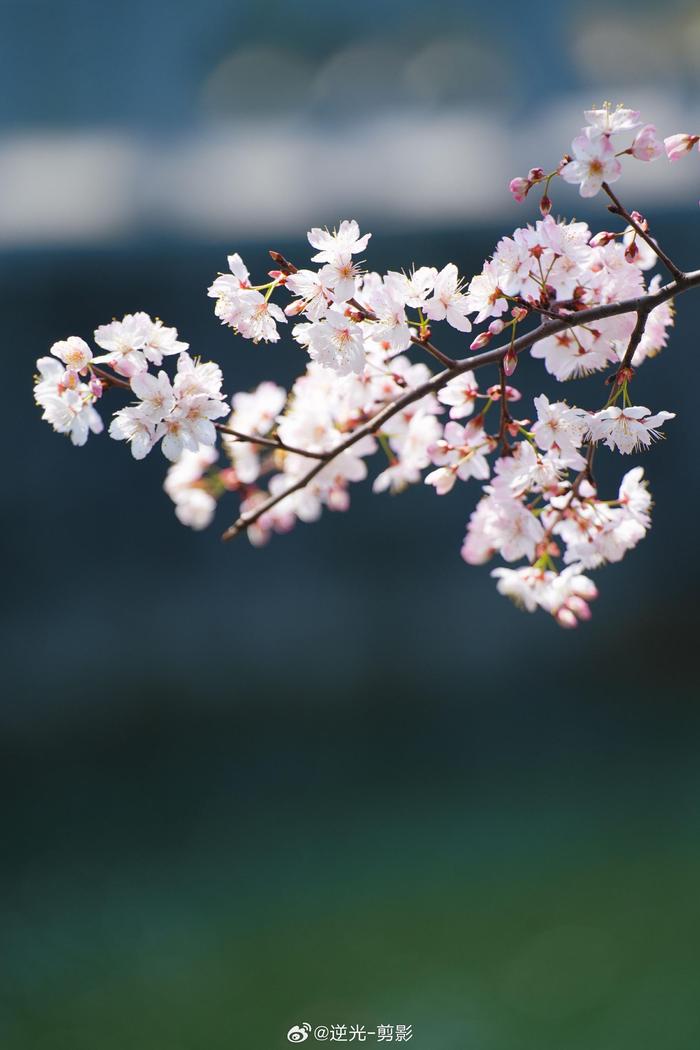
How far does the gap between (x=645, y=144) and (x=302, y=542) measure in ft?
7.10

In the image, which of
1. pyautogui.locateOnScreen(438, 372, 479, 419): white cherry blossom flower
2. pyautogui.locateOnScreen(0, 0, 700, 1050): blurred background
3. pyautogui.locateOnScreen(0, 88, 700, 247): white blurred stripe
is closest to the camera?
pyautogui.locateOnScreen(438, 372, 479, 419): white cherry blossom flower

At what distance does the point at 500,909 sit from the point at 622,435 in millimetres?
1759

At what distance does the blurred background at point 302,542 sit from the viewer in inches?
98.9

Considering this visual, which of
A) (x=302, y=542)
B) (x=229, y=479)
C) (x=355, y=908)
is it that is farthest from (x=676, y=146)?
(x=302, y=542)

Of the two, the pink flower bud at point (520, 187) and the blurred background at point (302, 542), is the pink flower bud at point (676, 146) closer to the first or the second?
the pink flower bud at point (520, 187)

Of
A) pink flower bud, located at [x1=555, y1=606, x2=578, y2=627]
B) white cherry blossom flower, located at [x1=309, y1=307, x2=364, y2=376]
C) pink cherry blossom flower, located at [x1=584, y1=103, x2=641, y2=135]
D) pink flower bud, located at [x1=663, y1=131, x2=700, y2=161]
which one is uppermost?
pink flower bud, located at [x1=663, y1=131, x2=700, y2=161]

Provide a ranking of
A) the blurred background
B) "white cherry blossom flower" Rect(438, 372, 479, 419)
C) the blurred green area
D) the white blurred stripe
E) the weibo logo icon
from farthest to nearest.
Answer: the white blurred stripe → the blurred background → the blurred green area → the weibo logo icon → "white cherry blossom flower" Rect(438, 372, 479, 419)

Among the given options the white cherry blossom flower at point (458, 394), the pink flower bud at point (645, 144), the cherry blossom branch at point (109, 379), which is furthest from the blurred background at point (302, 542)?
the pink flower bud at point (645, 144)

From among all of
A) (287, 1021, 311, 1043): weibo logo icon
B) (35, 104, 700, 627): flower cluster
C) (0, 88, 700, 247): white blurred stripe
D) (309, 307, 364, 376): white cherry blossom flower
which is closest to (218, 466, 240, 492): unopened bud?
(35, 104, 700, 627): flower cluster

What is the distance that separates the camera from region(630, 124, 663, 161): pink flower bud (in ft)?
1.90

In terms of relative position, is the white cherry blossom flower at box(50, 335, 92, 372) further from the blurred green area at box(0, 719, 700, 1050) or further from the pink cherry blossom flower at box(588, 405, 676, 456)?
the blurred green area at box(0, 719, 700, 1050)

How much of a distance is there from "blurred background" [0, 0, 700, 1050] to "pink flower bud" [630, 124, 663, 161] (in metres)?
1.99

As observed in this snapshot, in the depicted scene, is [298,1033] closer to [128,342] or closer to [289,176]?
[128,342]

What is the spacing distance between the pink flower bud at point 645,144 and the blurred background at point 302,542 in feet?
6.52
